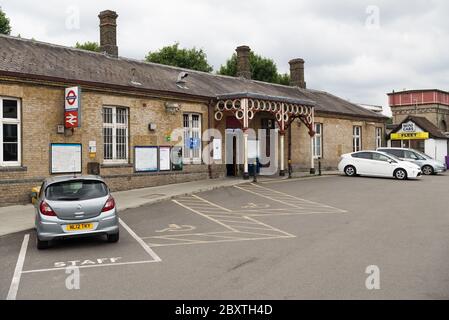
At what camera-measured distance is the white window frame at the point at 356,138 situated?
33.5 metres

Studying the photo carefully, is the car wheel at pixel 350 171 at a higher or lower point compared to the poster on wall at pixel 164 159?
lower

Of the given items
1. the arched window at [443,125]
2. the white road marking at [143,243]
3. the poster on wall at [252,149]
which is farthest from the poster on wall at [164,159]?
the arched window at [443,125]

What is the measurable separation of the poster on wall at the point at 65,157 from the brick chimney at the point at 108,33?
24.3 feet

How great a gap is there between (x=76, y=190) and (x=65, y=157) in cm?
776

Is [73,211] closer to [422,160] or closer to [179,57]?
[422,160]

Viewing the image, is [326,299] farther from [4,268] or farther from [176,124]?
[176,124]

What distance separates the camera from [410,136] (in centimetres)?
3672

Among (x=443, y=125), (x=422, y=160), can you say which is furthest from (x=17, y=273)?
(x=443, y=125)

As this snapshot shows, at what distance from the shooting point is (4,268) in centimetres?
807

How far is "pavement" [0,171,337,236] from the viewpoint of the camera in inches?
484

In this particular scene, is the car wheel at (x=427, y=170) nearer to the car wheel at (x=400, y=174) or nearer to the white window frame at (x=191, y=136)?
the car wheel at (x=400, y=174)

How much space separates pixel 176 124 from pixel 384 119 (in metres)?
21.1

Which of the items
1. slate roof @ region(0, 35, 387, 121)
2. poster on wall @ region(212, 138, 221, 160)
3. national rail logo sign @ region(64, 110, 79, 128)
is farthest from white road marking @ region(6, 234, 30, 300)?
poster on wall @ region(212, 138, 221, 160)
